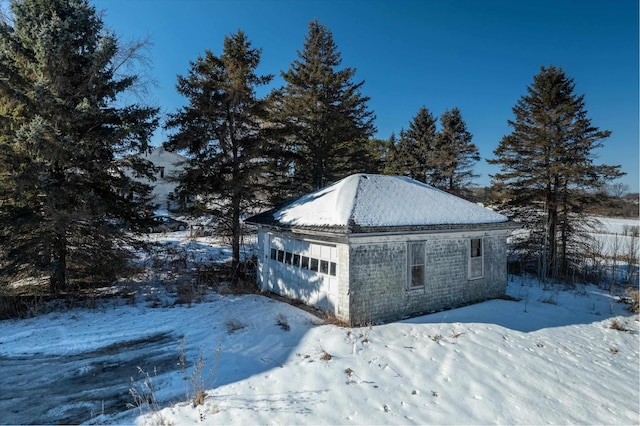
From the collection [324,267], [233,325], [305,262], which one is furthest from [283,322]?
[305,262]

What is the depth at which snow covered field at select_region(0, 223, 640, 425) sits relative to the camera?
5.34 meters

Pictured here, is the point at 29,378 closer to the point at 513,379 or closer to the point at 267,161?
the point at 513,379

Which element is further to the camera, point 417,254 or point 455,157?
point 455,157

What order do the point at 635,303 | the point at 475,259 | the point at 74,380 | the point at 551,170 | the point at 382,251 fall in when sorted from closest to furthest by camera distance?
the point at 74,380
the point at 382,251
the point at 475,259
the point at 635,303
the point at 551,170

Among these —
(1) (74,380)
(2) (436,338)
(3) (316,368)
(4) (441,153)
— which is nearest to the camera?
(1) (74,380)

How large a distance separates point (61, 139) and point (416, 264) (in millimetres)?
11042

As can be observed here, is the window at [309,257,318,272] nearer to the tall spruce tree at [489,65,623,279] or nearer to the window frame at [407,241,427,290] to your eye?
the window frame at [407,241,427,290]

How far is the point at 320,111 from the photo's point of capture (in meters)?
19.1

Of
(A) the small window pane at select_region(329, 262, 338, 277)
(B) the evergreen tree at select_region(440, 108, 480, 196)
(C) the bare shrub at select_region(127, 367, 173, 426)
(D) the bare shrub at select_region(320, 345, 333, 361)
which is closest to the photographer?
(C) the bare shrub at select_region(127, 367, 173, 426)

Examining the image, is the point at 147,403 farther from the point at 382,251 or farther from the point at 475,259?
the point at 475,259

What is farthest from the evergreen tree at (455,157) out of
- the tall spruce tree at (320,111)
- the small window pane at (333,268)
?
the small window pane at (333,268)

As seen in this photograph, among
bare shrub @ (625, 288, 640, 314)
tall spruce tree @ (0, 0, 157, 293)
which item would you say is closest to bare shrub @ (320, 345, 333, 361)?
tall spruce tree @ (0, 0, 157, 293)

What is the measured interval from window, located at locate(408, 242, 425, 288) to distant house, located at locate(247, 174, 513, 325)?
0.03 meters

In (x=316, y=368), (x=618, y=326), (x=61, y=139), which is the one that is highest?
(x=61, y=139)
